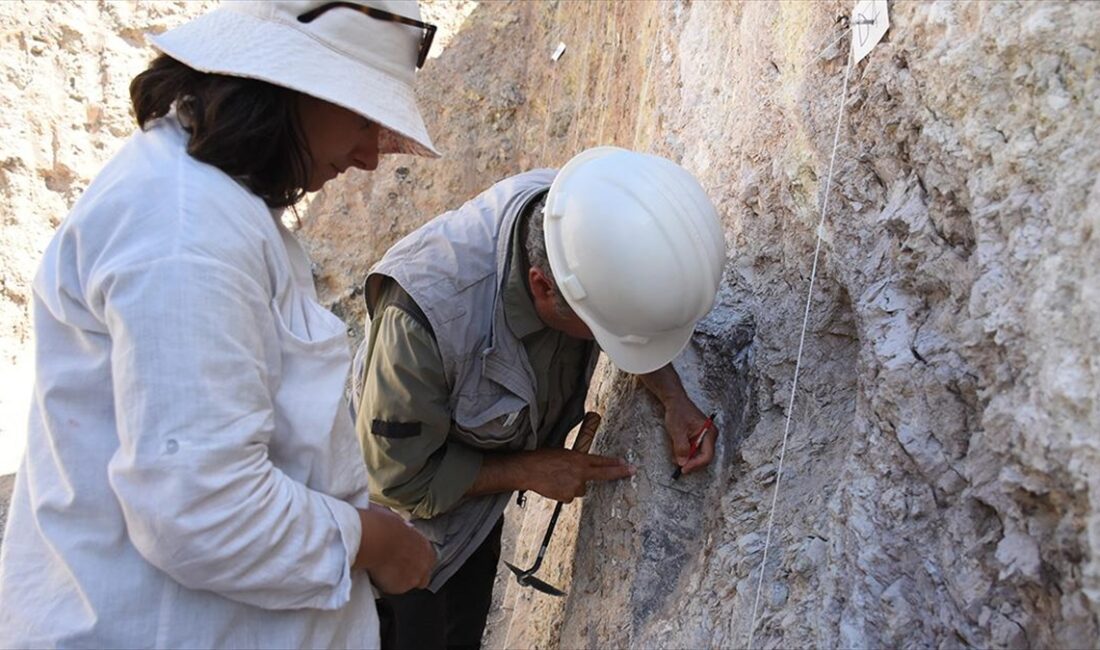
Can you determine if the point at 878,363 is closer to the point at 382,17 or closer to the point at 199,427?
the point at 382,17

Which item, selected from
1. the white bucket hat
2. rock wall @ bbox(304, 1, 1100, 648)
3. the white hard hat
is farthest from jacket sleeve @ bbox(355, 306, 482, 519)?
the white bucket hat

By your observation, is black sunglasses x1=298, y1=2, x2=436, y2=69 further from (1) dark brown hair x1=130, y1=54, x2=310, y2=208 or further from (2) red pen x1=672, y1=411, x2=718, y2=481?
(2) red pen x1=672, y1=411, x2=718, y2=481

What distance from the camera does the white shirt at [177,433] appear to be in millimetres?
Result: 1355

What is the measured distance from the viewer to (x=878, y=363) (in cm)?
201

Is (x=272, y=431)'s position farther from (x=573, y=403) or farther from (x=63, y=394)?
(x=573, y=403)

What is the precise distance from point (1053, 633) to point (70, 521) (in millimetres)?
1588

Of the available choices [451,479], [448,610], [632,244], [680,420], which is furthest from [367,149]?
[448,610]

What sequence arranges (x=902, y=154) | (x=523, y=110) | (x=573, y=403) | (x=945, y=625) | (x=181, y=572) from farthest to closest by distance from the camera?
(x=523, y=110) → (x=573, y=403) → (x=902, y=154) → (x=945, y=625) → (x=181, y=572)

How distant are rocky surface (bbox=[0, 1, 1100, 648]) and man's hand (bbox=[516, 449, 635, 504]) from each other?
3.3 inches

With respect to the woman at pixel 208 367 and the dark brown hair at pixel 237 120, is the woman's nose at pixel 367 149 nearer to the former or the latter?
the woman at pixel 208 367

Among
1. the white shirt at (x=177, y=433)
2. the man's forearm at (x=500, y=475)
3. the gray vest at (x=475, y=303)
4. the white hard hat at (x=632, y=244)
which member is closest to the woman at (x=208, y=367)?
the white shirt at (x=177, y=433)

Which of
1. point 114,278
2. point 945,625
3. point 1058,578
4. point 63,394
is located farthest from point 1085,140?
point 63,394

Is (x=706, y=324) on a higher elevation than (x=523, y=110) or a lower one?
higher

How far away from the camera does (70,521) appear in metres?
1.52
